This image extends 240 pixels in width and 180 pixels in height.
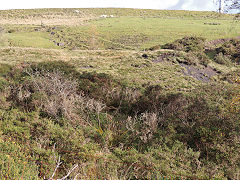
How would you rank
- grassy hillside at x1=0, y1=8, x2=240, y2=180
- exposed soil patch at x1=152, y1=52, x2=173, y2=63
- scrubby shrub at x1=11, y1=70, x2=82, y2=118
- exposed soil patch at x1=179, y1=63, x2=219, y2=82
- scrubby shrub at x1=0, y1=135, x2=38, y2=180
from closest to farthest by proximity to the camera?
scrubby shrub at x1=0, y1=135, x2=38, y2=180 → grassy hillside at x1=0, y1=8, x2=240, y2=180 → scrubby shrub at x1=11, y1=70, x2=82, y2=118 → exposed soil patch at x1=179, y1=63, x2=219, y2=82 → exposed soil patch at x1=152, y1=52, x2=173, y2=63

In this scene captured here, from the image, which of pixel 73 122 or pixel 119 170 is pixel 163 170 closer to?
pixel 119 170

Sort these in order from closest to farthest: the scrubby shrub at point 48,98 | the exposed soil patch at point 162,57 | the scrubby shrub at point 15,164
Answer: the scrubby shrub at point 15,164, the scrubby shrub at point 48,98, the exposed soil patch at point 162,57

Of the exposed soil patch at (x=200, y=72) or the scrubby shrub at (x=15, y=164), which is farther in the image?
the exposed soil patch at (x=200, y=72)

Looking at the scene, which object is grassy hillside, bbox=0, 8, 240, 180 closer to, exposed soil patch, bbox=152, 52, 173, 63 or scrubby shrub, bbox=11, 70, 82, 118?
scrubby shrub, bbox=11, 70, 82, 118

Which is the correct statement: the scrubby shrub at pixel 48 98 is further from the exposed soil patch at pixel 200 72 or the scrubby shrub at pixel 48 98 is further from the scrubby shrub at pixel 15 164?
the exposed soil patch at pixel 200 72

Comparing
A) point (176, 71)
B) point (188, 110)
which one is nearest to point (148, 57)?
point (176, 71)

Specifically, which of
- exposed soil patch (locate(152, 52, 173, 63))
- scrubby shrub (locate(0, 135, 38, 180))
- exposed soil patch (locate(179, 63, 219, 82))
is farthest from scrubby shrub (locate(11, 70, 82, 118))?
exposed soil patch (locate(152, 52, 173, 63))

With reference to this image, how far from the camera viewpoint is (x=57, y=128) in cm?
546

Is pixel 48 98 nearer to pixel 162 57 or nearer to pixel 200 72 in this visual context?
pixel 200 72

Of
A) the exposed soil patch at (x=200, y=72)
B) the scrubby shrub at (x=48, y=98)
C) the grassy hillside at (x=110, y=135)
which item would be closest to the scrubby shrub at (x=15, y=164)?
the grassy hillside at (x=110, y=135)

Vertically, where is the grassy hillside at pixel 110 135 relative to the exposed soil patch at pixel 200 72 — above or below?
below

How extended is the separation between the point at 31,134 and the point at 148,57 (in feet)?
55.8

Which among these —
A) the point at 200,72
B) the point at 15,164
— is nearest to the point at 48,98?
the point at 15,164

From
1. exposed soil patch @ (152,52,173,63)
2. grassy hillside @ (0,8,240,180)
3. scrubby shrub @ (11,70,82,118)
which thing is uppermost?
exposed soil patch @ (152,52,173,63)
